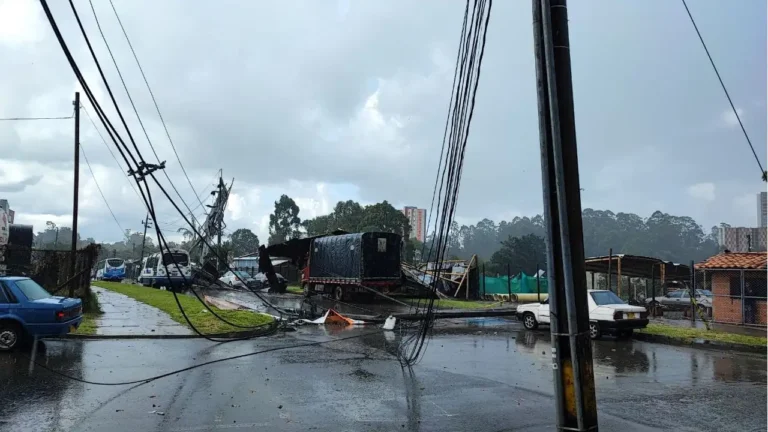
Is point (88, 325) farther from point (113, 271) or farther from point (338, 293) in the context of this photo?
point (113, 271)

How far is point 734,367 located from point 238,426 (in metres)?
9.96

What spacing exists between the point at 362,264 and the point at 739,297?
1520 centimetres

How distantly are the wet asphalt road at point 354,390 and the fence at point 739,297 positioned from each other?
7.63 meters

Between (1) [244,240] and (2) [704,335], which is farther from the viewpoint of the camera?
(1) [244,240]

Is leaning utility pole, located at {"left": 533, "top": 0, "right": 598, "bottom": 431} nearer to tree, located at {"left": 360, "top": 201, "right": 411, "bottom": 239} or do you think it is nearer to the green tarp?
the green tarp

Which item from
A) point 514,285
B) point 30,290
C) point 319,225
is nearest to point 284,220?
point 319,225

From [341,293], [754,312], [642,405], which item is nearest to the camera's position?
[642,405]

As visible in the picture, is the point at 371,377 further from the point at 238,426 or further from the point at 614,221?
the point at 614,221

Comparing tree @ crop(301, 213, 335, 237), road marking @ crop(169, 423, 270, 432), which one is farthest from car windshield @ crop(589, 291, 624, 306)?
tree @ crop(301, 213, 335, 237)

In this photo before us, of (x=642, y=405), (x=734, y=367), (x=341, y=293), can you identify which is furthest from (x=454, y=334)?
(x=341, y=293)

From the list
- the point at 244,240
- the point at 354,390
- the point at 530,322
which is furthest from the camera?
the point at 244,240

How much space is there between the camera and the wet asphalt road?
6.62 metres

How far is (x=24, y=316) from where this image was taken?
10773 mm

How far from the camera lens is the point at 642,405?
7684 millimetres
